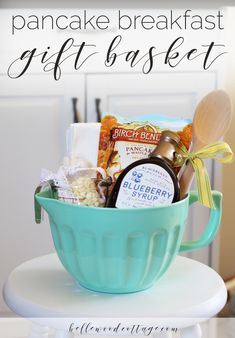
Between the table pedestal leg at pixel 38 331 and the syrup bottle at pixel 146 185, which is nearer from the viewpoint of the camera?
the syrup bottle at pixel 146 185

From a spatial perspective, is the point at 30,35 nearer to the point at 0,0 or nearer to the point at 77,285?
the point at 0,0

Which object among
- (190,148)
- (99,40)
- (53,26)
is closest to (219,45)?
(99,40)

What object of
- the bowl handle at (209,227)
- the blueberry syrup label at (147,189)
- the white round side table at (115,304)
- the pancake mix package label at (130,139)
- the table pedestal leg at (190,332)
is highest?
the pancake mix package label at (130,139)

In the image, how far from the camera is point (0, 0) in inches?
52.5

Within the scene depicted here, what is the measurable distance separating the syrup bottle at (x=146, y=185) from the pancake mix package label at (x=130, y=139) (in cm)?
4

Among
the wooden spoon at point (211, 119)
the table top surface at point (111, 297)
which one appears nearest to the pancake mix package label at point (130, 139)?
the wooden spoon at point (211, 119)

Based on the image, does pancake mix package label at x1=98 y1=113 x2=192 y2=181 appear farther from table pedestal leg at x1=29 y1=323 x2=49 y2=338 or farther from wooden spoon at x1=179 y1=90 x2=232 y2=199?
table pedestal leg at x1=29 y1=323 x2=49 y2=338

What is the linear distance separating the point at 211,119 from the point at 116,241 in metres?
0.19

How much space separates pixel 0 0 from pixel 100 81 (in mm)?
283

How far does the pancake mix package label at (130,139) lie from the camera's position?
2.37 feet

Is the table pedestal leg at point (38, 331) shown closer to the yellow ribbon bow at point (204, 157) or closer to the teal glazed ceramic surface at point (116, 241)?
the teal glazed ceramic surface at point (116, 241)

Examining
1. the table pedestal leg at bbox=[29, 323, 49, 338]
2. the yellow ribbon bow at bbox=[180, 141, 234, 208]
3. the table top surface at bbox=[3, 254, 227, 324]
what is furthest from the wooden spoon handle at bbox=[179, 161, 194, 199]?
the table pedestal leg at bbox=[29, 323, 49, 338]

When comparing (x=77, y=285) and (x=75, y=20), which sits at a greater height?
(x=75, y=20)

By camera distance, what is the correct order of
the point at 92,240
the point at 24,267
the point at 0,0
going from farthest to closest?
the point at 0,0, the point at 24,267, the point at 92,240
